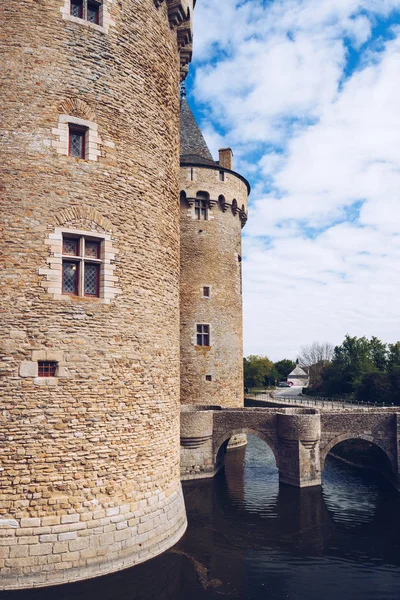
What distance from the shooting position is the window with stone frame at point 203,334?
2356 centimetres

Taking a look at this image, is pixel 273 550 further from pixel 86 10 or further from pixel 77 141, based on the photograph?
pixel 86 10

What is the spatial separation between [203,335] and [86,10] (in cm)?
1570

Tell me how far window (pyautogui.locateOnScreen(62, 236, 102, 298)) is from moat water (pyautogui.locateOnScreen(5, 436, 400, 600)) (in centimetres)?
578

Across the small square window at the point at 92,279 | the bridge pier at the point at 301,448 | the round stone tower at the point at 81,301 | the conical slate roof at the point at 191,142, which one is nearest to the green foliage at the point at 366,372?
the bridge pier at the point at 301,448

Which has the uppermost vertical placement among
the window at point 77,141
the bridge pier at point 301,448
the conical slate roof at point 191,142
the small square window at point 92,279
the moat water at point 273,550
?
the conical slate roof at point 191,142

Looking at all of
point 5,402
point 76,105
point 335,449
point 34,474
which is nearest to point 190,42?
point 76,105

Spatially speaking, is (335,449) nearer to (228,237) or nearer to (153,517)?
(228,237)

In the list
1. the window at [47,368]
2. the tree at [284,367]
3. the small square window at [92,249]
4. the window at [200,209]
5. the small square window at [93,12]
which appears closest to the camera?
the window at [47,368]

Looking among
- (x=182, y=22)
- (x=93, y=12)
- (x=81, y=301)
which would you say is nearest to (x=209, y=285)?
(x=182, y=22)

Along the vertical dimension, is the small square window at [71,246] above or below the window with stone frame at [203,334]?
A: above

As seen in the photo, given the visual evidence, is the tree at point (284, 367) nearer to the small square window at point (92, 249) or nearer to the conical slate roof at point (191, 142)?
the conical slate roof at point (191, 142)

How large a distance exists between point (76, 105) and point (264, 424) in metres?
14.1

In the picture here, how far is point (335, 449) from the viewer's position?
26141 millimetres

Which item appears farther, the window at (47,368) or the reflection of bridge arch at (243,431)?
the reflection of bridge arch at (243,431)
